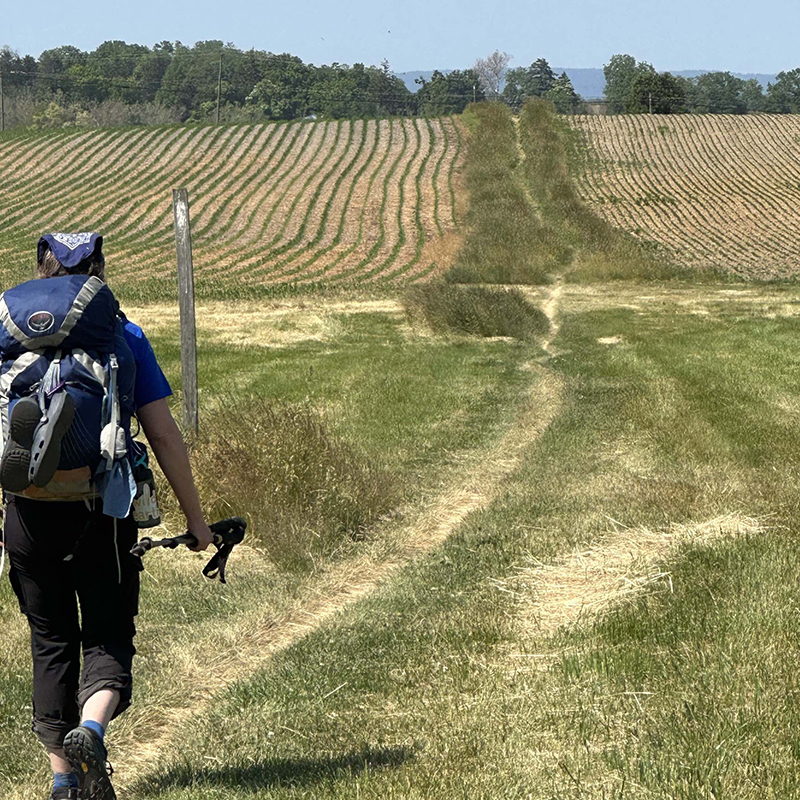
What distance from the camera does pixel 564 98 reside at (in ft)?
431

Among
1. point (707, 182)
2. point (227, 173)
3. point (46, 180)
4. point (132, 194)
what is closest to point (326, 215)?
point (132, 194)

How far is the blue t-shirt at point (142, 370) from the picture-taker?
372 centimetres

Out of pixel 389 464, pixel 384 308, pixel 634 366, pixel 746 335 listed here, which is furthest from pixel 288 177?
pixel 389 464

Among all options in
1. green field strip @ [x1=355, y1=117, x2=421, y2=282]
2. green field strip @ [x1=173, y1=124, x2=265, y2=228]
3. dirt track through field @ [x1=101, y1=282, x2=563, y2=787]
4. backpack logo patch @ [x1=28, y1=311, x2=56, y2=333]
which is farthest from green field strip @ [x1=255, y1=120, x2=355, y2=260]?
backpack logo patch @ [x1=28, y1=311, x2=56, y2=333]

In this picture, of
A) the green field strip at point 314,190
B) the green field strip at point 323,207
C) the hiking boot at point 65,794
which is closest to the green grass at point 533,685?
the hiking boot at point 65,794

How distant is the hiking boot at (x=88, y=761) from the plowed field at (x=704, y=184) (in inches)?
1392

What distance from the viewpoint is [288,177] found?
179 feet

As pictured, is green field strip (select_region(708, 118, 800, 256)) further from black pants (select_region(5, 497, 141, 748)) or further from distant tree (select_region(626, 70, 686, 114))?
black pants (select_region(5, 497, 141, 748))

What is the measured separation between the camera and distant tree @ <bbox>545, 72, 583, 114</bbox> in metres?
118

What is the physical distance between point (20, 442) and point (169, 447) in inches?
22.8

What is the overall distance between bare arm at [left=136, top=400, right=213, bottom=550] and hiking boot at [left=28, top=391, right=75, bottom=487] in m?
Result: 0.43

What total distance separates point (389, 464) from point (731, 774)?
683cm

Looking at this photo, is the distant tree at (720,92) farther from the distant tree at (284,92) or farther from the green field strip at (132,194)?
the green field strip at (132,194)

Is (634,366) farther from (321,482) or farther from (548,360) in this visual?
(321,482)
